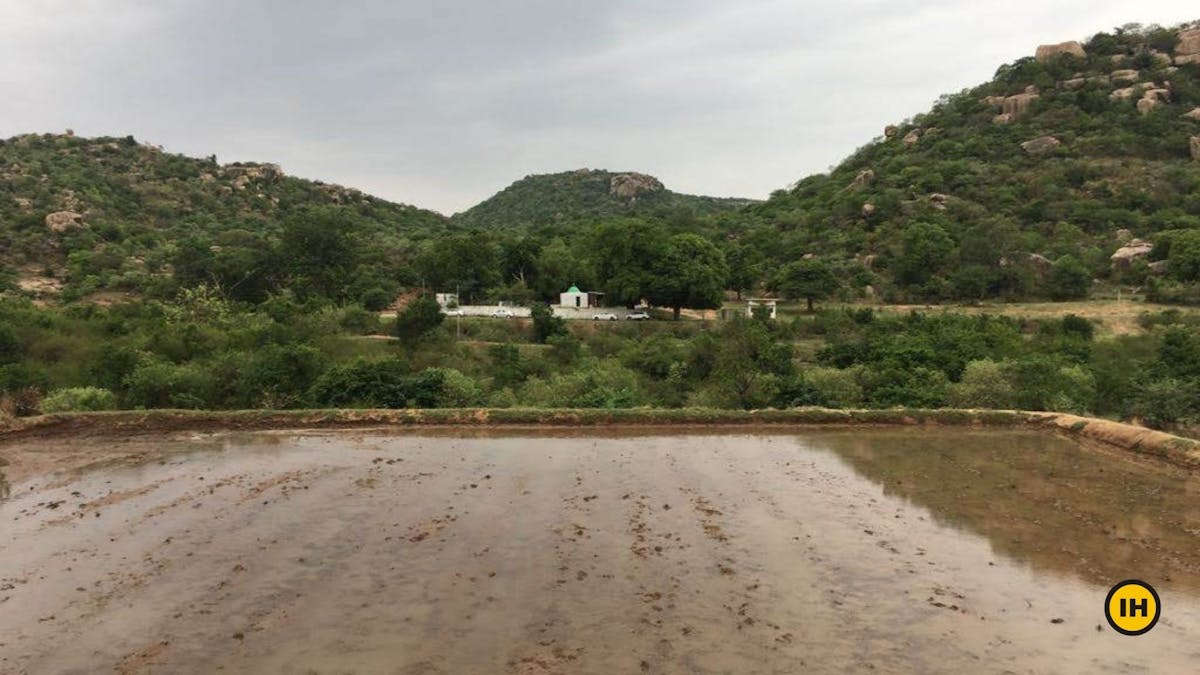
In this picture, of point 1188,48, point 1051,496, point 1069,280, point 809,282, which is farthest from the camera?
point 1188,48

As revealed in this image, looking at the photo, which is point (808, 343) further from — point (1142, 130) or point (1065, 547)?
point (1142, 130)

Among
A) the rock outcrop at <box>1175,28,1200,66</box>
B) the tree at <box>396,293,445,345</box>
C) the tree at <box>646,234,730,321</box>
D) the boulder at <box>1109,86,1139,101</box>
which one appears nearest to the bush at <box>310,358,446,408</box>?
the tree at <box>396,293,445,345</box>

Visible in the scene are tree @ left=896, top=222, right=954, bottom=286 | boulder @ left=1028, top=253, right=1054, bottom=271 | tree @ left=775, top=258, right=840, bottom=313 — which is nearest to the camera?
tree @ left=775, top=258, right=840, bottom=313

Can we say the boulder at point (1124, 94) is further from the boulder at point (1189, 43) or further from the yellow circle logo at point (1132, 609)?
the yellow circle logo at point (1132, 609)

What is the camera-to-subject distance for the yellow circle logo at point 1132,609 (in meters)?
6.32

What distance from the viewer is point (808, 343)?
35.5 m

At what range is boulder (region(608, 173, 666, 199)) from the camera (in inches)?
4717

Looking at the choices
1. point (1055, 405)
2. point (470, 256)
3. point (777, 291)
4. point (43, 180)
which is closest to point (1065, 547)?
point (1055, 405)

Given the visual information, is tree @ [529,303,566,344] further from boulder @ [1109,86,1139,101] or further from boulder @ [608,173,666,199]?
boulder @ [608,173,666,199]

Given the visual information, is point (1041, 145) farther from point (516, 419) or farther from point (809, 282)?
point (516, 419)

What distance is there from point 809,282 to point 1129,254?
23017mm

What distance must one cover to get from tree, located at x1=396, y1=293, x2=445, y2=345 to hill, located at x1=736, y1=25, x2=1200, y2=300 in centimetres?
2890

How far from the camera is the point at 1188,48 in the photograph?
74.8 m

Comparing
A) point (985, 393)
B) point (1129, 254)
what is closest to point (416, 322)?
point (985, 393)
